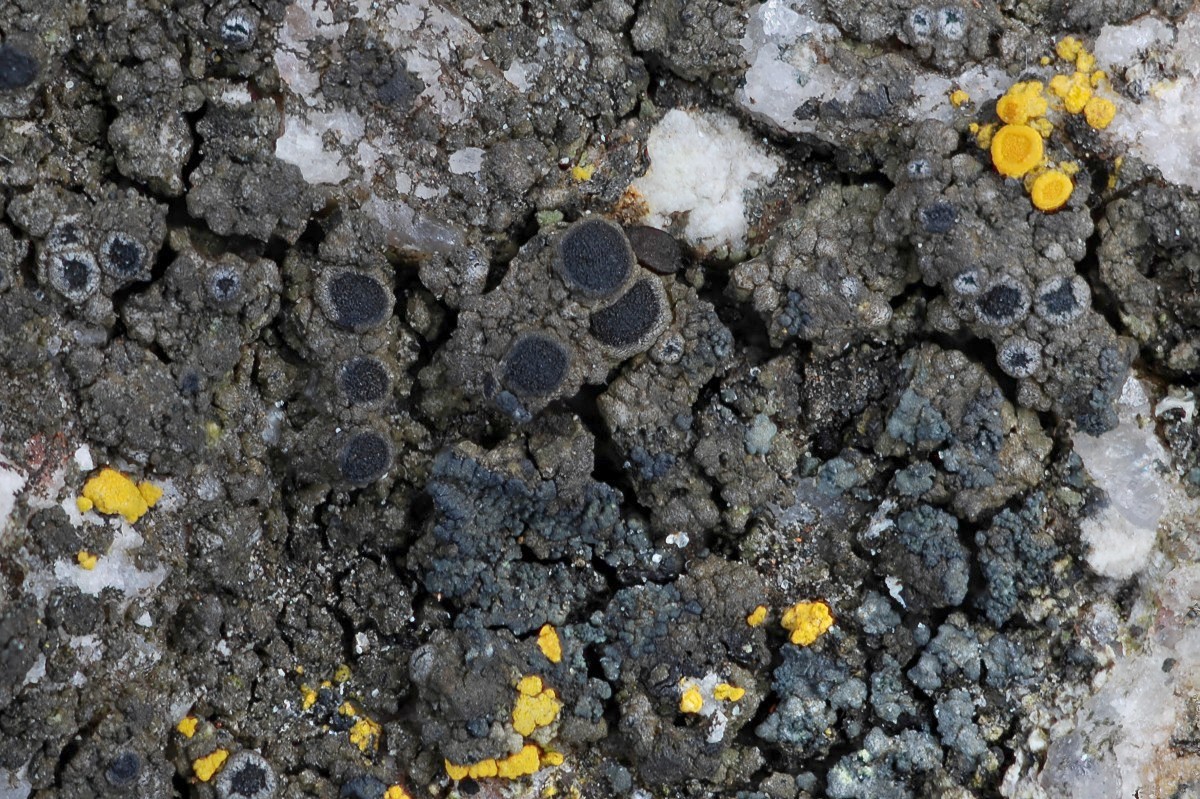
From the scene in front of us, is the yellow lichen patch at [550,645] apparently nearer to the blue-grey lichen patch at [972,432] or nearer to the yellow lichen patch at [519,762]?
the yellow lichen patch at [519,762]

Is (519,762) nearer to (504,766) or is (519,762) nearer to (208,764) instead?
(504,766)

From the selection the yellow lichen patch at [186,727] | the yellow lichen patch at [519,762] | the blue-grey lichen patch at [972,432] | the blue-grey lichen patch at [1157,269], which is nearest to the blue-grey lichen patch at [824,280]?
the blue-grey lichen patch at [972,432]

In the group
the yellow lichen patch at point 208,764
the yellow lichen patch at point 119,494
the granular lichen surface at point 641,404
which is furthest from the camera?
the yellow lichen patch at point 208,764

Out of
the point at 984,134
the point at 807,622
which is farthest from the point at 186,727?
the point at 984,134

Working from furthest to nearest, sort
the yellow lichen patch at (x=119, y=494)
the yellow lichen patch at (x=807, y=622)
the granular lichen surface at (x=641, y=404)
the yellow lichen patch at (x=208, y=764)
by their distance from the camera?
the yellow lichen patch at (x=807, y=622) < the yellow lichen patch at (x=208, y=764) < the granular lichen surface at (x=641, y=404) < the yellow lichen patch at (x=119, y=494)

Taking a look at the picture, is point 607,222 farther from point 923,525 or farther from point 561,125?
point 923,525

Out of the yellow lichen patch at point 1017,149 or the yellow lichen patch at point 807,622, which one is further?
the yellow lichen patch at point 807,622
